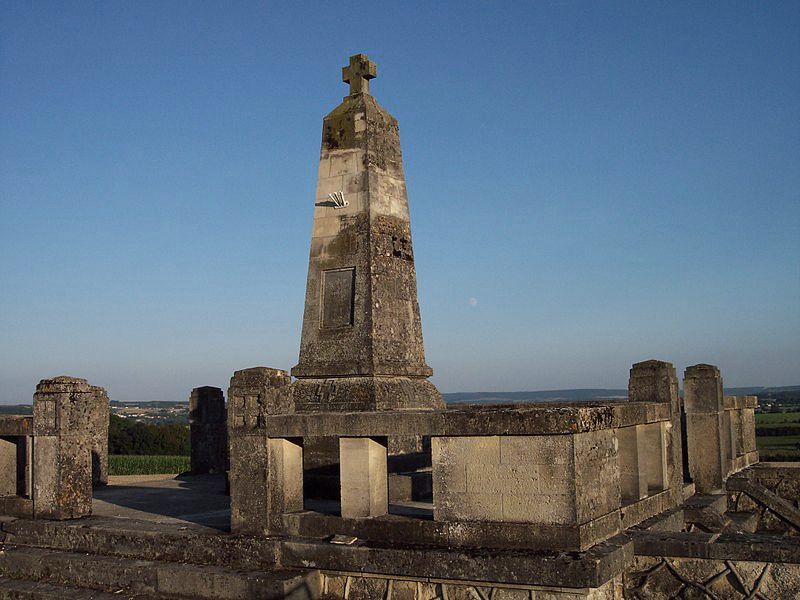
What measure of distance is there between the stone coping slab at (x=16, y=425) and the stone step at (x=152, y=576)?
63.4 inches

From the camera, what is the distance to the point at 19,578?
9695 mm

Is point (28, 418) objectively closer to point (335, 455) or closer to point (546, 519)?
point (335, 455)

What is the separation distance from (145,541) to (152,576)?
2.10ft

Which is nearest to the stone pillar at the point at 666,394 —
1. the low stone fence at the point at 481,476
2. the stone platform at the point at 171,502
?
the low stone fence at the point at 481,476

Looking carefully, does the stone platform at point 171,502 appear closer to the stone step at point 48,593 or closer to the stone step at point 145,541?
the stone step at point 145,541

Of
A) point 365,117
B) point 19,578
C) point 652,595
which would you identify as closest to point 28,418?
point 19,578

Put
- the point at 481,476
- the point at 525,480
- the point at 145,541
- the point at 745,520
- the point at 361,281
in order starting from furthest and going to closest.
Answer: the point at 745,520, the point at 361,281, the point at 145,541, the point at 481,476, the point at 525,480

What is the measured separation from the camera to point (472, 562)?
24.8 ft

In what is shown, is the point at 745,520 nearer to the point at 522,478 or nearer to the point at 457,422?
the point at 522,478

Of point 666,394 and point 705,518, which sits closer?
point 705,518

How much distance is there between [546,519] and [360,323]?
520 cm

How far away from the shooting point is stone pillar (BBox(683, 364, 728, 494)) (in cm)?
1329

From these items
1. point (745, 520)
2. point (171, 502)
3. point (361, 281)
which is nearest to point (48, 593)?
point (171, 502)

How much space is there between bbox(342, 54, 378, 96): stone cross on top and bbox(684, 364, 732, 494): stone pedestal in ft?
22.2
